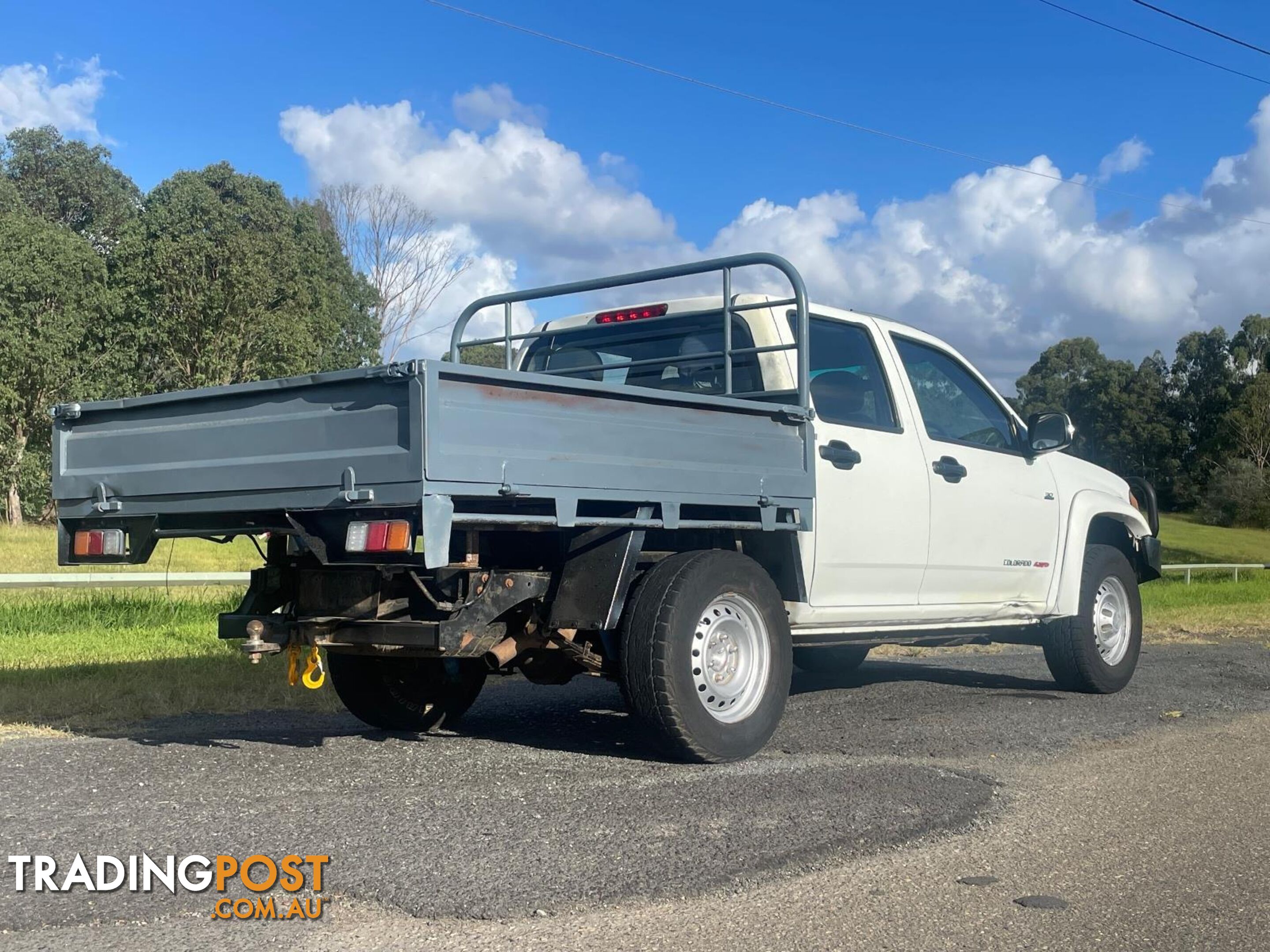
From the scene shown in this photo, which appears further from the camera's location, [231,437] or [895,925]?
[231,437]

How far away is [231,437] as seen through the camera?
16.8 feet

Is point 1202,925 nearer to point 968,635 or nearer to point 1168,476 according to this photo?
point 968,635

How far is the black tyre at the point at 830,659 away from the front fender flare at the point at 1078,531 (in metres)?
1.50

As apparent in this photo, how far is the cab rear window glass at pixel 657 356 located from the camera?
662 centimetres

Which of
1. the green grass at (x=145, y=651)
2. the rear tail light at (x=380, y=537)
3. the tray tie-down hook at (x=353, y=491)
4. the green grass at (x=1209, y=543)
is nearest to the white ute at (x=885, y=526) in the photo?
the rear tail light at (x=380, y=537)

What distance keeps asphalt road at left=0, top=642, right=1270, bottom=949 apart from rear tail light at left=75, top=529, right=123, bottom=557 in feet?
3.02

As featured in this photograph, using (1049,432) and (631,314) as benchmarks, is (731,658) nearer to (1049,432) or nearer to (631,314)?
(631,314)

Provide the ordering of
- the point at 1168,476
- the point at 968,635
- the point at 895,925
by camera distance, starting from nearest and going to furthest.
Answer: the point at 895,925 < the point at 968,635 < the point at 1168,476

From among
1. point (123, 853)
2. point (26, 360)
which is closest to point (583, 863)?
point (123, 853)

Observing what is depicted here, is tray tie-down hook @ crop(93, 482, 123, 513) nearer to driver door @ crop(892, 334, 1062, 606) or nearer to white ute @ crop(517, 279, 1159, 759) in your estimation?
white ute @ crop(517, 279, 1159, 759)

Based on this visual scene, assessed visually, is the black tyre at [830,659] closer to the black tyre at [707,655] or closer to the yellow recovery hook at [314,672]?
the black tyre at [707,655]

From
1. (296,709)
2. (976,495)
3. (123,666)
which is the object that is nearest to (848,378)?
(976,495)

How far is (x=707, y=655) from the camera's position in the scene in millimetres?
5543

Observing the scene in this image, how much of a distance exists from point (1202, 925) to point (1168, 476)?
224 ft
